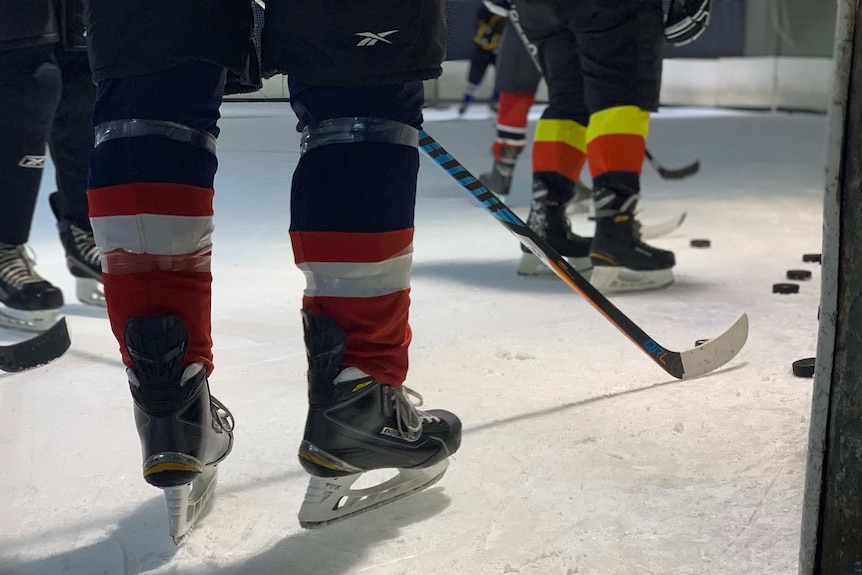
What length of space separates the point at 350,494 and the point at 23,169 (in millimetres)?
1047

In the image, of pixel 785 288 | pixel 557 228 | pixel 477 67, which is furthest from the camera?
pixel 477 67

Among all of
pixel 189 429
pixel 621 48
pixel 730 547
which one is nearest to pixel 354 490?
pixel 189 429

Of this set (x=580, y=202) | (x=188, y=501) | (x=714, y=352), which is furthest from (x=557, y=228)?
(x=188, y=501)

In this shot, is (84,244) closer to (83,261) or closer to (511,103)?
(83,261)

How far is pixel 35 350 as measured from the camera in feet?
4.17

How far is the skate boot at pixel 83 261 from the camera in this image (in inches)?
72.7

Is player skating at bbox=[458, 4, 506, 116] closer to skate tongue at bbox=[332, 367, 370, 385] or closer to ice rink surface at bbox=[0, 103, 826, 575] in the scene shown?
ice rink surface at bbox=[0, 103, 826, 575]

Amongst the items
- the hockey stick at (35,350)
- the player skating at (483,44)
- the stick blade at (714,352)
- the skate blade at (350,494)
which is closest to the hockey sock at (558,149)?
the stick blade at (714,352)

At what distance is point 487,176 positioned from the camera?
346 centimetres

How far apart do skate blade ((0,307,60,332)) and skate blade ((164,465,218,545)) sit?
2.90 ft

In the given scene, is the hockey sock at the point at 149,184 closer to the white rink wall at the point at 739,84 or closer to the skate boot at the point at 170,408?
the skate boot at the point at 170,408

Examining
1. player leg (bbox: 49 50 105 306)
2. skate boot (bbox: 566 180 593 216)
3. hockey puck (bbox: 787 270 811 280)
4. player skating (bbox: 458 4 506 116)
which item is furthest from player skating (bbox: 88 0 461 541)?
player skating (bbox: 458 4 506 116)

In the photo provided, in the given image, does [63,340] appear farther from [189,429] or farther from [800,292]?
[800,292]

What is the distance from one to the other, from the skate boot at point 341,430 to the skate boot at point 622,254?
3.72ft
